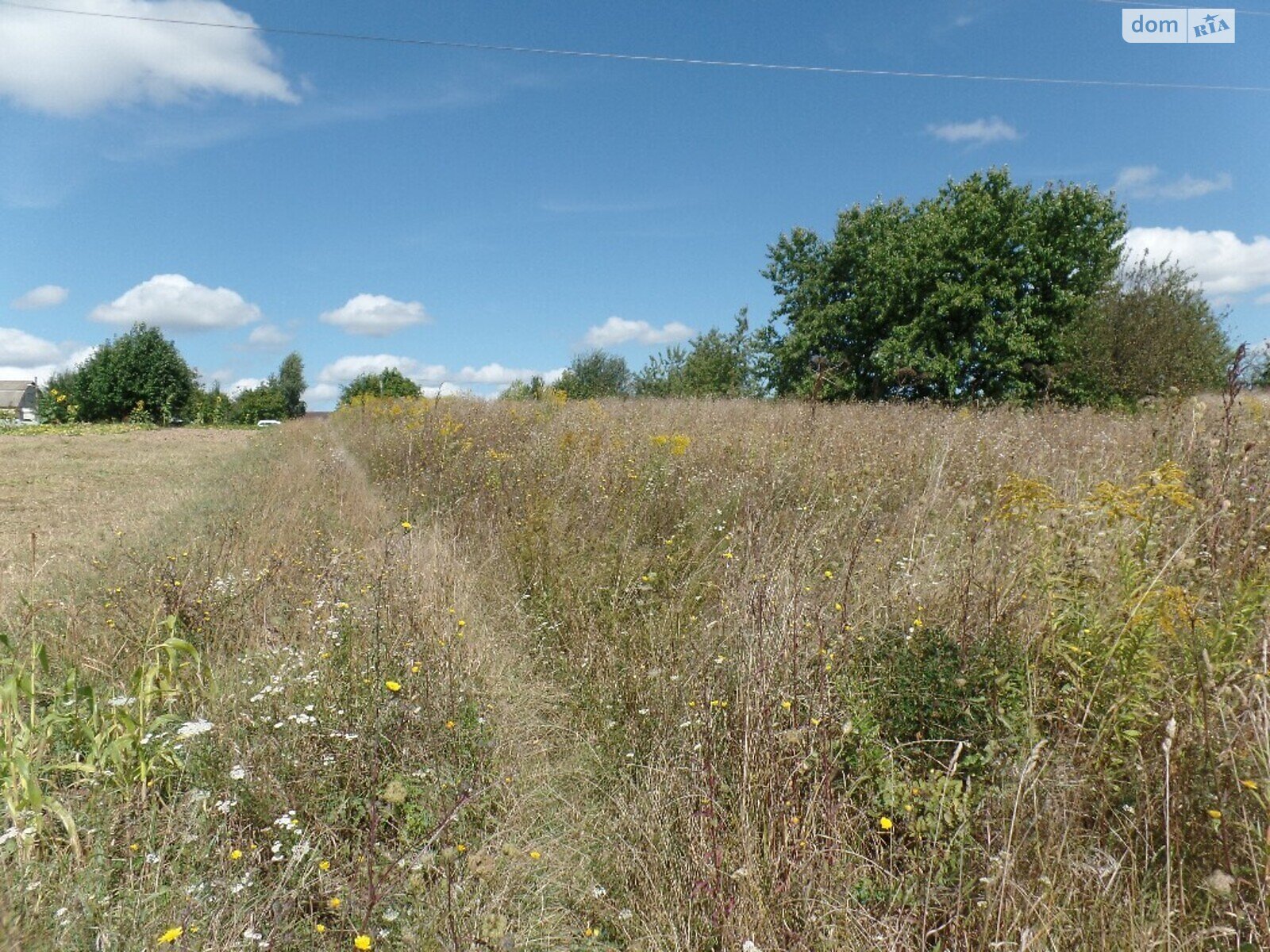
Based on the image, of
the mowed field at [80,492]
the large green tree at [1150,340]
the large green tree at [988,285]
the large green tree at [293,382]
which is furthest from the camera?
the large green tree at [293,382]

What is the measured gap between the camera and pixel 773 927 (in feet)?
5.94

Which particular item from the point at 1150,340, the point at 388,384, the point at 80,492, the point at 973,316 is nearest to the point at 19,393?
the point at 388,384

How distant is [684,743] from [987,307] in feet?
89.2

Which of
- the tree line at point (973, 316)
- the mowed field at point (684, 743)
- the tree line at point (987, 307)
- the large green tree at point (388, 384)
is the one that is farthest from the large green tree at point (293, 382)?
the mowed field at point (684, 743)

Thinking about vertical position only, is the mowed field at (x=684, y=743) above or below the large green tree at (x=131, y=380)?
below

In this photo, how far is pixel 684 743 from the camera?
2432mm

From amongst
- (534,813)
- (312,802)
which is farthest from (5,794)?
(534,813)

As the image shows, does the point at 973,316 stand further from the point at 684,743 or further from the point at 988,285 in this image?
the point at 684,743

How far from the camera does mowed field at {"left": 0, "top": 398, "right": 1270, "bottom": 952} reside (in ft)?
5.81

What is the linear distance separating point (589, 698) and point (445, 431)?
6.05 metres

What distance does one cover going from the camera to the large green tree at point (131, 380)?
4622 cm

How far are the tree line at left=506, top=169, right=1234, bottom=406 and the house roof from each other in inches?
3441

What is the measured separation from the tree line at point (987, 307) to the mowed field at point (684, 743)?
536 inches

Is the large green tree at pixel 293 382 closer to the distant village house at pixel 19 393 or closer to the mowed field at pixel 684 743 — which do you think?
the distant village house at pixel 19 393
